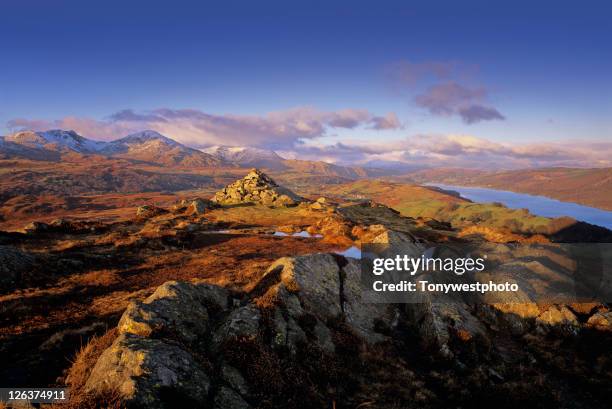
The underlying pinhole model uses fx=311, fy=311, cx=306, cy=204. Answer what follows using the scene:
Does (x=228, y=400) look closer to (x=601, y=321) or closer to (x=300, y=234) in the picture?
(x=601, y=321)

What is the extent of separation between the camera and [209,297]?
15844 millimetres

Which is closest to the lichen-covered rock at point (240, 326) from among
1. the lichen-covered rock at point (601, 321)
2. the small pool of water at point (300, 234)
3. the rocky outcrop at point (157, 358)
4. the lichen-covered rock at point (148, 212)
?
the rocky outcrop at point (157, 358)

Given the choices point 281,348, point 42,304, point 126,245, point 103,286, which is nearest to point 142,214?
point 126,245

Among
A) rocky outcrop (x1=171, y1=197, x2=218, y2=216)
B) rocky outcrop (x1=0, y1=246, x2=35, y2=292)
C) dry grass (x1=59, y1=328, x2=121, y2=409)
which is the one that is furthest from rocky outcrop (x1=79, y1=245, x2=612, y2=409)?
rocky outcrop (x1=171, y1=197, x2=218, y2=216)

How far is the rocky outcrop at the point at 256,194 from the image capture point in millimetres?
81000

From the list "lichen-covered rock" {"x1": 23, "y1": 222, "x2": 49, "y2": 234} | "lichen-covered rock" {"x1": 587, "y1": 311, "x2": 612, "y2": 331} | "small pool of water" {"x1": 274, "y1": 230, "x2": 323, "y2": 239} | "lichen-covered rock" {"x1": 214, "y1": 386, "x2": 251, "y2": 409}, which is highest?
"lichen-covered rock" {"x1": 214, "y1": 386, "x2": 251, "y2": 409}

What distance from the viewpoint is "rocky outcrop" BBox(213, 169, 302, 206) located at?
81.0 metres

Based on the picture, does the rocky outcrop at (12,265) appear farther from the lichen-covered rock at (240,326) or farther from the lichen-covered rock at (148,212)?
the lichen-covered rock at (148,212)

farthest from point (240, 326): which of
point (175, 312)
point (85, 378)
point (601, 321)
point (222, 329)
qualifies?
point (601, 321)

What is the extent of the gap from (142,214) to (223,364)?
211ft

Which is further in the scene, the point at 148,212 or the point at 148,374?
the point at 148,212

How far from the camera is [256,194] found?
85.4 m

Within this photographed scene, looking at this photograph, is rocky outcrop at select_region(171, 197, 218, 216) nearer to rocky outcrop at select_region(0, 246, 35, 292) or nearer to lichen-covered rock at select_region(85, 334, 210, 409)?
rocky outcrop at select_region(0, 246, 35, 292)

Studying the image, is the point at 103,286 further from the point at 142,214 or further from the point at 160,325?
the point at 142,214
